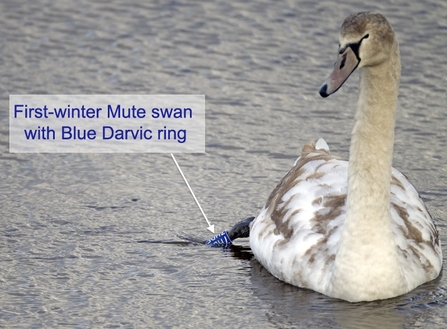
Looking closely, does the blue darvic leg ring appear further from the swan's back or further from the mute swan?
the mute swan

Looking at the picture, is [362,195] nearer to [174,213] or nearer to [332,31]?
[174,213]

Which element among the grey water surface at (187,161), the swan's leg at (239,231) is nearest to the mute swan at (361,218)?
the grey water surface at (187,161)

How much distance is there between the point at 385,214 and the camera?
26.3ft

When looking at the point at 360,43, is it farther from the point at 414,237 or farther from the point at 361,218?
the point at 414,237

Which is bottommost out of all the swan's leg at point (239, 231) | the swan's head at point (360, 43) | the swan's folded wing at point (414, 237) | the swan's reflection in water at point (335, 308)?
the swan's reflection in water at point (335, 308)

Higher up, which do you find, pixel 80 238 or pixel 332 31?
pixel 332 31

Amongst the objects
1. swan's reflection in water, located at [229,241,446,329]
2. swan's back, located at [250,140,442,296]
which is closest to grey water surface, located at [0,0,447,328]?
swan's reflection in water, located at [229,241,446,329]

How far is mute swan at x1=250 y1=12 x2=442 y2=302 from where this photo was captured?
25.1ft

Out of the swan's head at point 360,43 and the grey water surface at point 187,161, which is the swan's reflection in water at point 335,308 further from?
the swan's head at point 360,43

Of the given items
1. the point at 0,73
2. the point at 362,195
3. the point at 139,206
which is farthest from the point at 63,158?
the point at 362,195

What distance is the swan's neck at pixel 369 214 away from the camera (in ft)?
26.0

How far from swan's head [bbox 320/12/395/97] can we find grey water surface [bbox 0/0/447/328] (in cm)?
159

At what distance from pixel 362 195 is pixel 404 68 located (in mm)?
4979

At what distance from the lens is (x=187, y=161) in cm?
1088
